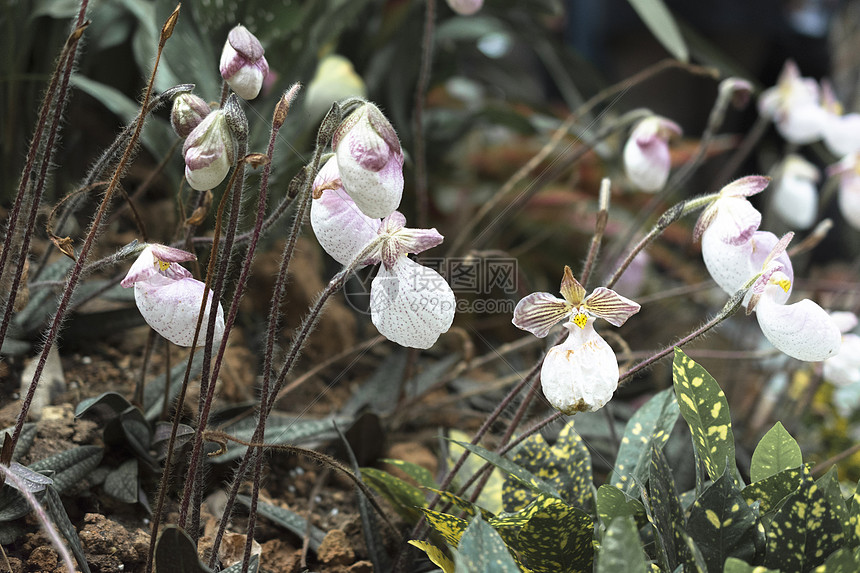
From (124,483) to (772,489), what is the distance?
511 millimetres

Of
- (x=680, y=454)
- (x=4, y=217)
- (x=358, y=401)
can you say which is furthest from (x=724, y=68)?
(x=4, y=217)

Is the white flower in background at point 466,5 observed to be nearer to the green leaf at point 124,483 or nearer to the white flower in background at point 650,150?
the white flower in background at point 650,150

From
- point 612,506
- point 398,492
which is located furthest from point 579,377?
point 398,492

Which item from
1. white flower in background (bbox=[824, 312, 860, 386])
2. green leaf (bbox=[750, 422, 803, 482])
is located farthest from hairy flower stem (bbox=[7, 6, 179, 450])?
white flower in background (bbox=[824, 312, 860, 386])

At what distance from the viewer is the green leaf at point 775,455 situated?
19.3 inches

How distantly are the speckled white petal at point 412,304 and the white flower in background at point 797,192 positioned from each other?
775mm

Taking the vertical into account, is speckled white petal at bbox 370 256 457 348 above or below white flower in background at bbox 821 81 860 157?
below

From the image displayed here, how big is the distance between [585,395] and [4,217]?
0.77 meters

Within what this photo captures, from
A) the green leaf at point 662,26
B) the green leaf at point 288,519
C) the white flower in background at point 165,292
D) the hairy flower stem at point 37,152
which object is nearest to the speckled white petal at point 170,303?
the white flower in background at point 165,292

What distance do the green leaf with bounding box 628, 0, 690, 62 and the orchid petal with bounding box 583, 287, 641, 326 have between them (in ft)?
1.73

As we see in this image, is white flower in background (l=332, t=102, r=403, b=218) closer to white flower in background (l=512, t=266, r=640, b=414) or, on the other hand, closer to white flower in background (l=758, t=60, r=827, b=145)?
white flower in background (l=512, t=266, r=640, b=414)

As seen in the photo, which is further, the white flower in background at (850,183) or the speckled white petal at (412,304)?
the white flower in background at (850,183)

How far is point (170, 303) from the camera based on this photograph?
419 millimetres

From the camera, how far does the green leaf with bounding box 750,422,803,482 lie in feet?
1.61
